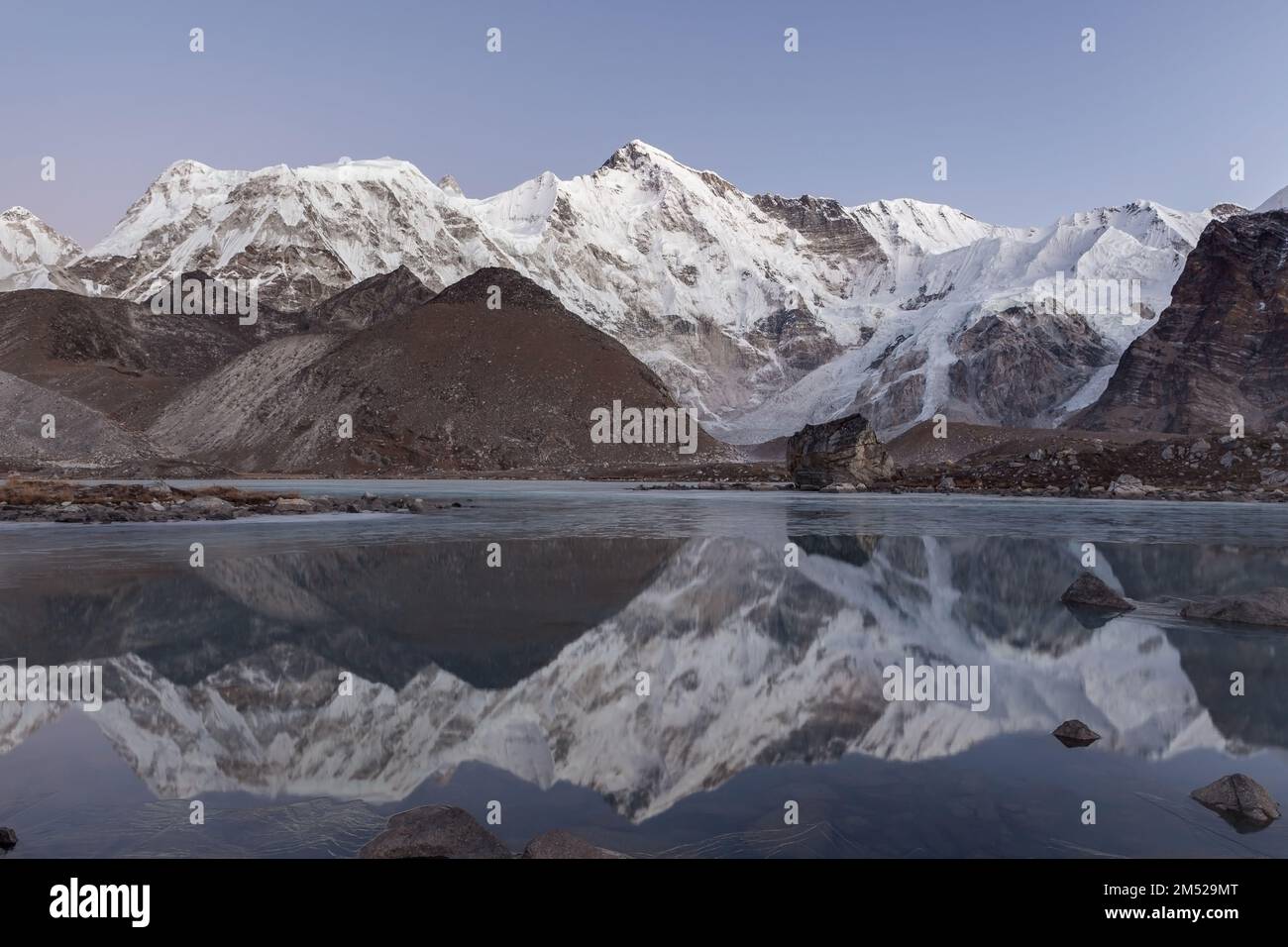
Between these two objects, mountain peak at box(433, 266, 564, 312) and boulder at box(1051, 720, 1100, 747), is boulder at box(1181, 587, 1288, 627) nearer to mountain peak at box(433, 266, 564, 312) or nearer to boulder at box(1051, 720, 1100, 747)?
boulder at box(1051, 720, 1100, 747)

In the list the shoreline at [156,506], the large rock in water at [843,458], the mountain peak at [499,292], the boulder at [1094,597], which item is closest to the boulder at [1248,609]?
the boulder at [1094,597]

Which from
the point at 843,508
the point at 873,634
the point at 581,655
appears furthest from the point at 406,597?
the point at 843,508

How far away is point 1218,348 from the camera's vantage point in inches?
5620

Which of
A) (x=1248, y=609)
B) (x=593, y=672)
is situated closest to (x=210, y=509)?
(x=593, y=672)

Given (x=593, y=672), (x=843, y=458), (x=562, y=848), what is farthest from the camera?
(x=843, y=458)

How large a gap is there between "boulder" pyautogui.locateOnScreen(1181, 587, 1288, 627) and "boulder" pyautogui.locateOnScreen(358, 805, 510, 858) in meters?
14.1

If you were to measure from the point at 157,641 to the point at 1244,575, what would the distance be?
2325cm

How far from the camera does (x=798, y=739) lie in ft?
28.6

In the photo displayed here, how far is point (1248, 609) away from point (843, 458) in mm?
71975

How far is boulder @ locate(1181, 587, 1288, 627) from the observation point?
47.8ft

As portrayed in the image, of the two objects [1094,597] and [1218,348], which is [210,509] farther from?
[1218,348]

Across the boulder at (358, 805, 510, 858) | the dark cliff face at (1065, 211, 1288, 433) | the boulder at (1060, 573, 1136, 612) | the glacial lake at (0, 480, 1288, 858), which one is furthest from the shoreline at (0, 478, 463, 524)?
the dark cliff face at (1065, 211, 1288, 433)

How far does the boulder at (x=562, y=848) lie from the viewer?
5.85 m
